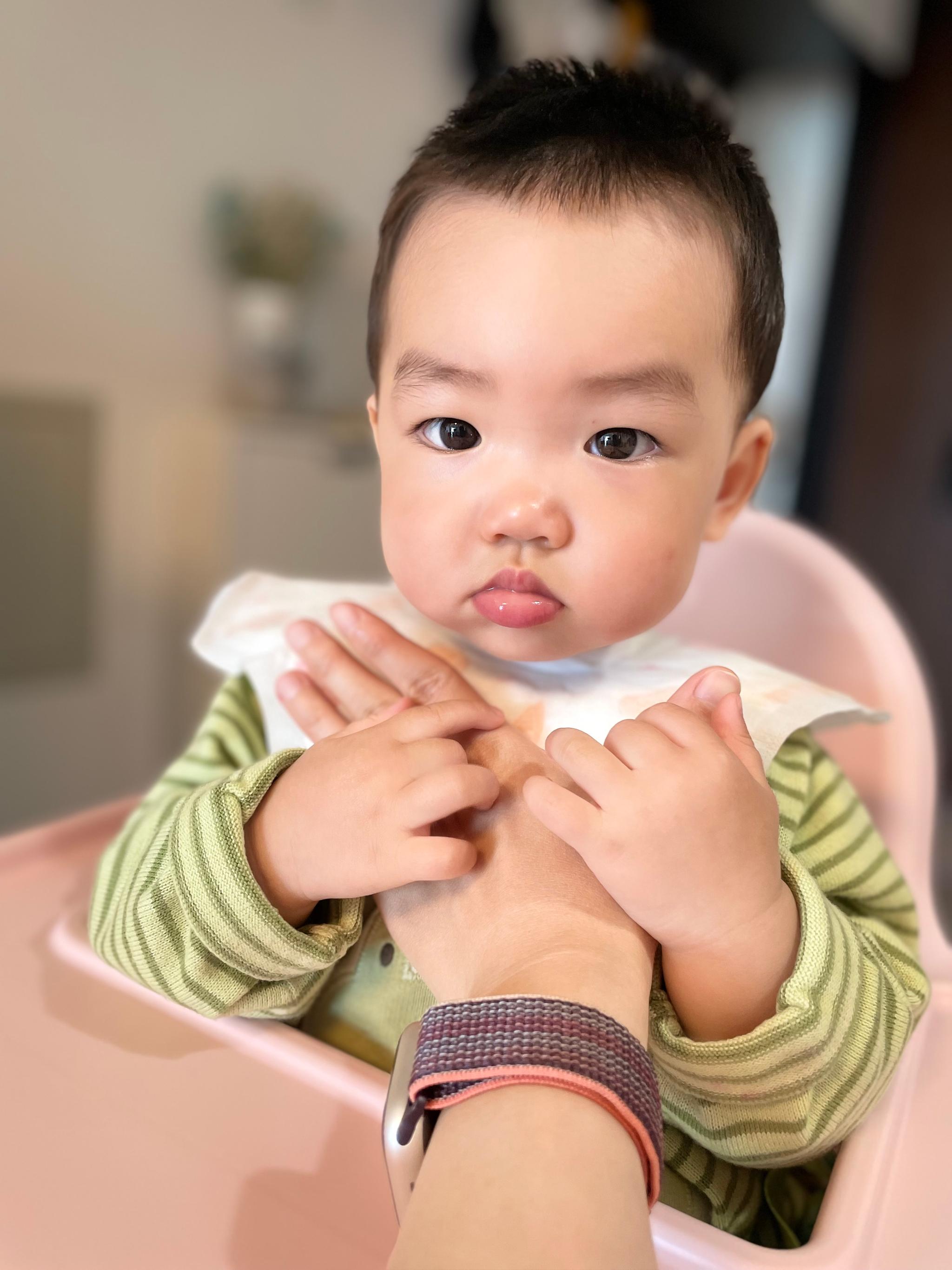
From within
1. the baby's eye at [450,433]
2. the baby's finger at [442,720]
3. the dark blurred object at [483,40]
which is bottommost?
the baby's finger at [442,720]

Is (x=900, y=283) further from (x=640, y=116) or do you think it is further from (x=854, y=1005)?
(x=854, y=1005)

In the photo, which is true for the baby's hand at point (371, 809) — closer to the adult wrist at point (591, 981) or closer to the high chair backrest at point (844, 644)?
the adult wrist at point (591, 981)

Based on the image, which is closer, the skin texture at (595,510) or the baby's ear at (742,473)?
the skin texture at (595,510)

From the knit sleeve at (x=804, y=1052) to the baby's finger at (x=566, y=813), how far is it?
10cm

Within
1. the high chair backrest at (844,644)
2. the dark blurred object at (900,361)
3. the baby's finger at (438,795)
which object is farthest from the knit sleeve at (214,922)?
the dark blurred object at (900,361)

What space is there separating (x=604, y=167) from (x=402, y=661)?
11.3 inches

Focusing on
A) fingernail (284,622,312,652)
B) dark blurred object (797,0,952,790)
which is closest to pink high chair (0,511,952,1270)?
fingernail (284,622,312,652)

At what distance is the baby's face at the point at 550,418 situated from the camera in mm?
464

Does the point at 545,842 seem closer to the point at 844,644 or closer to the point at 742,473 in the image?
the point at 742,473

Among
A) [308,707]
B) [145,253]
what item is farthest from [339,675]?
[145,253]

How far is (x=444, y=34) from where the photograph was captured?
192cm

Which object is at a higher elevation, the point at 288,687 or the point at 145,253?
the point at 145,253

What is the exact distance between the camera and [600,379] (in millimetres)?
466

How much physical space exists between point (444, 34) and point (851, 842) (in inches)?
75.3
